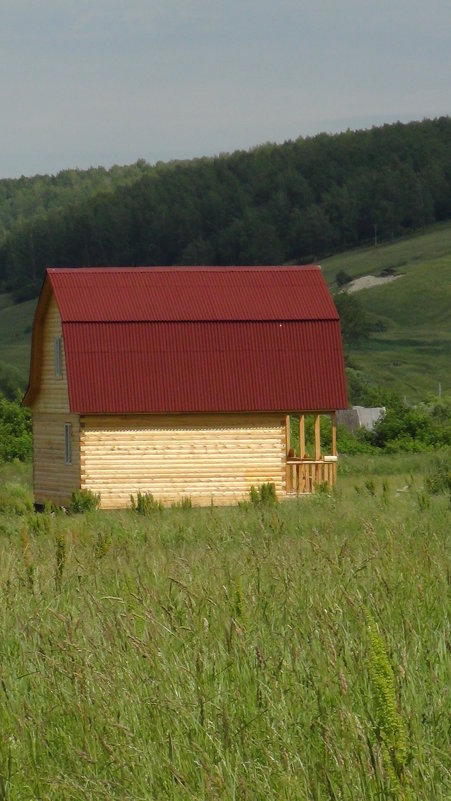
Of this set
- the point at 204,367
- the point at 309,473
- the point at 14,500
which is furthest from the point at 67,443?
the point at 309,473

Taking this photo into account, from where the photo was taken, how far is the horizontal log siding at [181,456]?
2995 cm

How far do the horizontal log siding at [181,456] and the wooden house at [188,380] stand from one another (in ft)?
0.08

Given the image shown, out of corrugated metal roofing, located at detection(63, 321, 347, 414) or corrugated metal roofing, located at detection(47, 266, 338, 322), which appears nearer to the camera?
corrugated metal roofing, located at detection(63, 321, 347, 414)

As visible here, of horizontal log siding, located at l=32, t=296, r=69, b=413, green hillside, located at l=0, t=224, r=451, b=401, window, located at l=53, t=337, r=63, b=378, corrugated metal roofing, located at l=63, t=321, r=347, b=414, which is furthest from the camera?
green hillside, located at l=0, t=224, r=451, b=401

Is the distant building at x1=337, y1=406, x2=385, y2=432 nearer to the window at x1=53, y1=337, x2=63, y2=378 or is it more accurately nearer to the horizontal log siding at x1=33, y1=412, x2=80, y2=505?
the horizontal log siding at x1=33, y1=412, x2=80, y2=505

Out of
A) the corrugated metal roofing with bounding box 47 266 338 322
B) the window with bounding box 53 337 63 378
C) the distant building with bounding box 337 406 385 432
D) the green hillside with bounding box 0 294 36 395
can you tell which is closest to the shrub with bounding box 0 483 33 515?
the window with bounding box 53 337 63 378

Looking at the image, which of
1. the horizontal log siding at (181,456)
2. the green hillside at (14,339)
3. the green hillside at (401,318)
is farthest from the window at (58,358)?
the green hillside at (401,318)

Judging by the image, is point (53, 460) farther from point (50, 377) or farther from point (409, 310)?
point (409, 310)

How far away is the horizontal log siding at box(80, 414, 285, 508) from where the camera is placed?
30.0 metres

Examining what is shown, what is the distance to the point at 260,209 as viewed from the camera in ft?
534

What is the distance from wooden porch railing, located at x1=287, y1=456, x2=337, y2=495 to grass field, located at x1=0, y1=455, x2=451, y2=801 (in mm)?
23593

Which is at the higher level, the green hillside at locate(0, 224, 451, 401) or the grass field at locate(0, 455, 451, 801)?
the green hillside at locate(0, 224, 451, 401)

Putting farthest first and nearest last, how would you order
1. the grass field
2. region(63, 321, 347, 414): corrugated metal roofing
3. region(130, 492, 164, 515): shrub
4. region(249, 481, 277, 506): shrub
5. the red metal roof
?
the red metal roof < region(63, 321, 347, 414): corrugated metal roofing < region(249, 481, 277, 506): shrub < region(130, 492, 164, 515): shrub < the grass field

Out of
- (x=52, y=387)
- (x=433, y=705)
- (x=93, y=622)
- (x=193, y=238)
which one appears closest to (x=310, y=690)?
(x=433, y=705)
